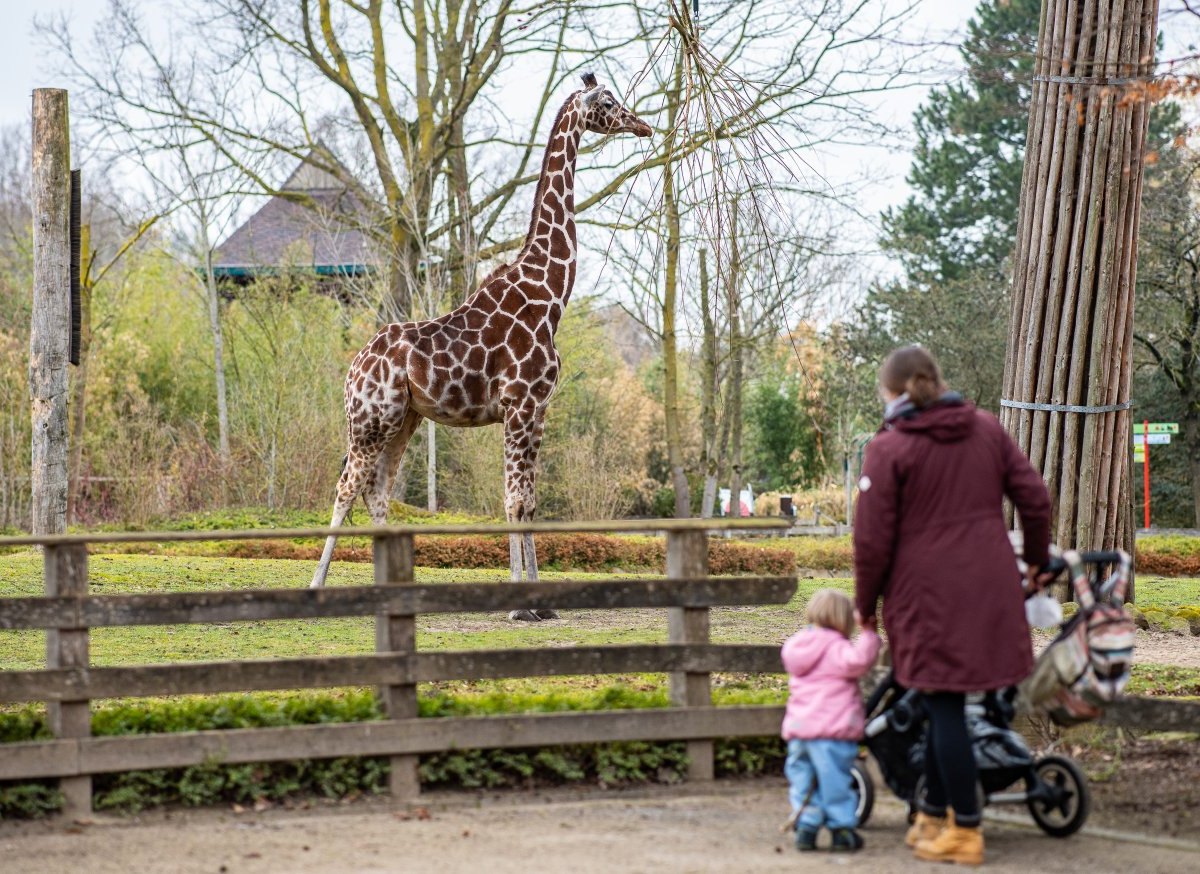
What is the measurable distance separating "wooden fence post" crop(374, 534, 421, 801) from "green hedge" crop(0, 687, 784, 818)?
0.32 ft

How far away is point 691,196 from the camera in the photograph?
719cm

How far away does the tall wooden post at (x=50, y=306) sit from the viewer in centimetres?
993

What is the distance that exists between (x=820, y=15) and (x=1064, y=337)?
13.5 metres

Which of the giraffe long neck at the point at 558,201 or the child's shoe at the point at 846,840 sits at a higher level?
the giraffe long neck at the point at 558,201

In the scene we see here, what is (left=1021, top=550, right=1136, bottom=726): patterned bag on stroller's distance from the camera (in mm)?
5020

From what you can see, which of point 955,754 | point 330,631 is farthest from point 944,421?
point 330,631

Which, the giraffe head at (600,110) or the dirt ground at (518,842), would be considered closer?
the dirt ground at (518,842)

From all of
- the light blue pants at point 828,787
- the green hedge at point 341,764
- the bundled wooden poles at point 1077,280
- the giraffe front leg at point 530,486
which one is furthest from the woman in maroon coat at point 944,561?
the giraffe front leg at point 530,486

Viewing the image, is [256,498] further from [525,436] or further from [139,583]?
[525,436]

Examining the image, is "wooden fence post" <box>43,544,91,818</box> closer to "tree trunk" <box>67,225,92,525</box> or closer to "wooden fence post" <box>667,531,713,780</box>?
"wooden fence post" <box>667,531,713,780</box>

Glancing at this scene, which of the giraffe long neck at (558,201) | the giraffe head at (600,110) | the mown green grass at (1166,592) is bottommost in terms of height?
the mown green grass at (1166,592)

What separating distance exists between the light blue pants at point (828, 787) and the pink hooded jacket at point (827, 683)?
40 millimetres

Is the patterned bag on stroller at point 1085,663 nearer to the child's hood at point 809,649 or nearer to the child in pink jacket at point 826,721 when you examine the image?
the child in pink jacket at point 826,721

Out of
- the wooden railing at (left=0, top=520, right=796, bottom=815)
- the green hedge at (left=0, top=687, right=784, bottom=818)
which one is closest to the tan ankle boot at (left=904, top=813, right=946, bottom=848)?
the wooden railing at (left=0, top=520, right=796, bottom=815)
